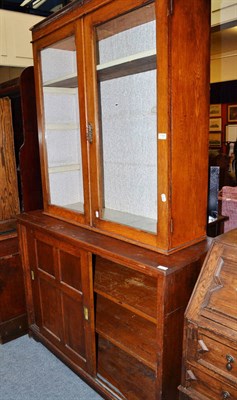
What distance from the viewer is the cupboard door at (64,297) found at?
1.72 meters

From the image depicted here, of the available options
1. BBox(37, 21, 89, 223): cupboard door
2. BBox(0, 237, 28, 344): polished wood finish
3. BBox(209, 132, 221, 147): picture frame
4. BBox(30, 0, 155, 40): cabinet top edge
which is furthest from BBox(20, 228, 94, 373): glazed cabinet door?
BBox(209, 132, 221, 147): picture frame

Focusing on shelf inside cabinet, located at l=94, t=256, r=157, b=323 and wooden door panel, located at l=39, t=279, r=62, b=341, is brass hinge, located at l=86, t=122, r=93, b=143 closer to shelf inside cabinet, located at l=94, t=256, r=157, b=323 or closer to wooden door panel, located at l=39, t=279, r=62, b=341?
shelf inside cabinet, located at l=94, t=256, r=157, b=323

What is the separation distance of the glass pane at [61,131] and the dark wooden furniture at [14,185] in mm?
188

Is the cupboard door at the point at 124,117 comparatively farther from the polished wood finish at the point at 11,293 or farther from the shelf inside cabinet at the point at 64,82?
the polished wood finish at the point at 11,293

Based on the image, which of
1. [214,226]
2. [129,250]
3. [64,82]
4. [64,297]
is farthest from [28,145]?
[214,226]

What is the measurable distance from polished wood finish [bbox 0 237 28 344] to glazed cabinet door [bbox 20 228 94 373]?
12 centimetres

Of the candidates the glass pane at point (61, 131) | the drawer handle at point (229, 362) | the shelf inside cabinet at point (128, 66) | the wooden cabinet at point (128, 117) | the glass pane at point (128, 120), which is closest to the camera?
the drawer handle at point (229, 362)

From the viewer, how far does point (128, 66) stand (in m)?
1.56

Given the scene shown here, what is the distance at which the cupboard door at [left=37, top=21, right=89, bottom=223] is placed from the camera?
1887mm

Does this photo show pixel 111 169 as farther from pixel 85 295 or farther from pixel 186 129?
pixel 85 295

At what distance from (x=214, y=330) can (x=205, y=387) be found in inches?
10.6

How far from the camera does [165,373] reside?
1373 millimetres

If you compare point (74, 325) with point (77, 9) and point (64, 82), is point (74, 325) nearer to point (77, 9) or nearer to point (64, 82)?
point (64, 82)

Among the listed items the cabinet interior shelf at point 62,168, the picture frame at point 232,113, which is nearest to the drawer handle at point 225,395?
the cabinet interior shelf at point 62,168
